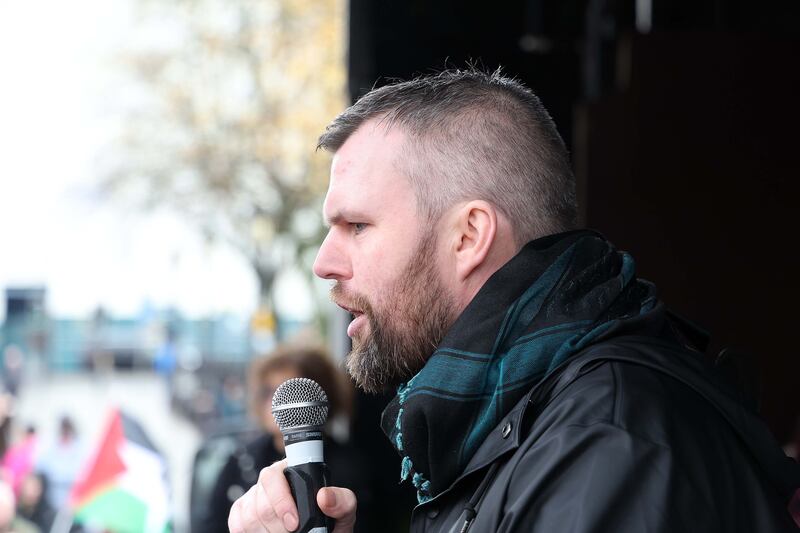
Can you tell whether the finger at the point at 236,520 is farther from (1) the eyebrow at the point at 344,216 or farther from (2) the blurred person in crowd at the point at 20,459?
(2) the blurred person in crowd at the point at 20,459

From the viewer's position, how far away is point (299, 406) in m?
1.67

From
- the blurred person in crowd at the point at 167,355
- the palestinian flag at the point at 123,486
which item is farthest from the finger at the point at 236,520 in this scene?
the blurred person in crowd at the point at 167,355

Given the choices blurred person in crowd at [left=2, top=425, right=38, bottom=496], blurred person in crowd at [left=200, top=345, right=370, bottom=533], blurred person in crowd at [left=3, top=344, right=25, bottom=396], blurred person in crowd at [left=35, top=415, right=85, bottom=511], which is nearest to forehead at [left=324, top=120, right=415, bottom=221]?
blurred person in crowd at [left=200, top=345, right=370, bottom=533]

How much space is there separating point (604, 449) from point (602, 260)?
39 cm

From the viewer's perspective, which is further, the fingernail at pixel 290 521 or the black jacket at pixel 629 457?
the fingernail at pixel 290 521

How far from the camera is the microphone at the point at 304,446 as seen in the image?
155cm

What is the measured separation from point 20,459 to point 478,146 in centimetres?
649


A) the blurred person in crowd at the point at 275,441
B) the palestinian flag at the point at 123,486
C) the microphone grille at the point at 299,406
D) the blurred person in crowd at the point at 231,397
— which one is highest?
the microphone grille at the point at 299,406

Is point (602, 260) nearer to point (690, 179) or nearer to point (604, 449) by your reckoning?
point (604, 449)

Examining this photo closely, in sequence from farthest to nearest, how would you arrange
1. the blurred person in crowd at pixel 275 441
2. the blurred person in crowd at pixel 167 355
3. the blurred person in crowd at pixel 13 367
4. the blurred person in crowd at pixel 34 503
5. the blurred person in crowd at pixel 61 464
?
the blurred person in crowd at pixel 167 355
the blurred person in crowd at pixel 13 367
the blurred person in crowd at pixel 61 464
the blurred person in crowd at pixel 34 503
the blurred person in crowd at pixel 275 441

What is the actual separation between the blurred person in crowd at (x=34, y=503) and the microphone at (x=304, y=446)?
579cm

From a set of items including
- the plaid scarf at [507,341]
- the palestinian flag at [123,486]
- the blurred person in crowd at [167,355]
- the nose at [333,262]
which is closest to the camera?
the plaid scarf at [507,341]

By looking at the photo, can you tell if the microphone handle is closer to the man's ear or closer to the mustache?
the mustache

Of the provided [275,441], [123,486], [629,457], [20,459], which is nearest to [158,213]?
[20,459]
